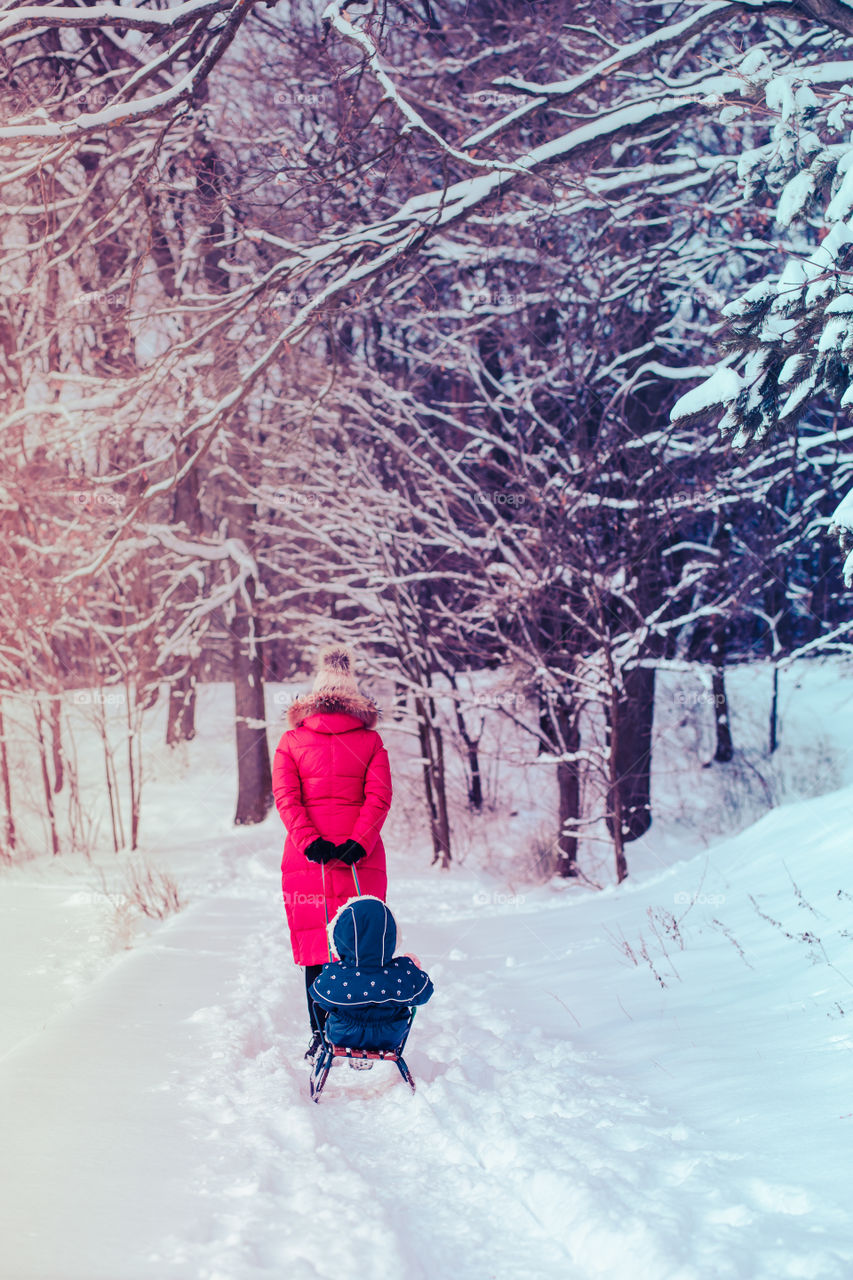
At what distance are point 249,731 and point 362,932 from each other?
10.4 meters

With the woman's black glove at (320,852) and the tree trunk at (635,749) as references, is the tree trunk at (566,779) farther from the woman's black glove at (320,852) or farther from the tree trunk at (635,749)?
the woman's black glove at (320,852)

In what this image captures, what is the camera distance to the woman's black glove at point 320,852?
15.4 feet

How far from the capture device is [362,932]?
4402 millimetres

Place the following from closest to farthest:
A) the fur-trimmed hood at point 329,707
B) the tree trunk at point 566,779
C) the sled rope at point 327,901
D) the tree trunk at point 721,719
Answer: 1. the sled rope at point 327,901
2. the fur-trimmed hood at point 329,707
3. the tree trunk at point 566,779
4. the tree trunk at point 721,719

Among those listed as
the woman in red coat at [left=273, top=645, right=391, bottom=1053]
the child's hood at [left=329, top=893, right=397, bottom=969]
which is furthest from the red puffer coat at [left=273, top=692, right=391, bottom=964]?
the child's hood at [left=329, top=893, right=397, bottom=969]

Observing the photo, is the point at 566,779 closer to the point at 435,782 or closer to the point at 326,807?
the point at 435,782

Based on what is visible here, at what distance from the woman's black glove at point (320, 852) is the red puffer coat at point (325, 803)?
95mm

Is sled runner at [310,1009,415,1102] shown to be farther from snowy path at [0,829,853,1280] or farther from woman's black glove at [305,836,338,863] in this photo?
woman's black glove at [305,836,338,863]

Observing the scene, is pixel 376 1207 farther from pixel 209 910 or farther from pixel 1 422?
pixel 1 422

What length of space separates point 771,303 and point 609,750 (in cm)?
673

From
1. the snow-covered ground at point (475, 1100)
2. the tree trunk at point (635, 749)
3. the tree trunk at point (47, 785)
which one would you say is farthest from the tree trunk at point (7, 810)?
the tree trunk at point (635, 749)

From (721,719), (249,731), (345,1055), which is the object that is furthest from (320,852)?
(721,719)

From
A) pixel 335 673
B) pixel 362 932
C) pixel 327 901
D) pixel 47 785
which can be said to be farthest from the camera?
pixel 47 785

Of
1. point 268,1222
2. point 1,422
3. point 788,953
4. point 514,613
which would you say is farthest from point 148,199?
point 268,1222
